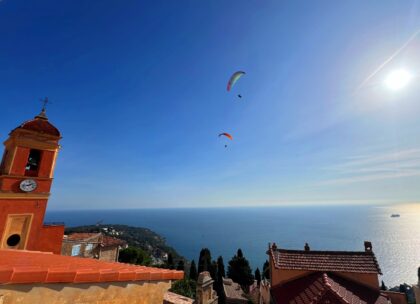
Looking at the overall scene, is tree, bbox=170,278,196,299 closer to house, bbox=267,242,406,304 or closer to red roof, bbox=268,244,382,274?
house, bbox=267,242,406,304

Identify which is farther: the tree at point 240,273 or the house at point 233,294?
the tree at point 240,273

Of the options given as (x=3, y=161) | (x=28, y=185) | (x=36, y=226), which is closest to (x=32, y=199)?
(x=28, y=185)

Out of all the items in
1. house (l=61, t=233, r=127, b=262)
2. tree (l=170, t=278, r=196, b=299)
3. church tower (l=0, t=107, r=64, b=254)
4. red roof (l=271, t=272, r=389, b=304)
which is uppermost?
church tower (l=0, t=107, r=64, b=254)

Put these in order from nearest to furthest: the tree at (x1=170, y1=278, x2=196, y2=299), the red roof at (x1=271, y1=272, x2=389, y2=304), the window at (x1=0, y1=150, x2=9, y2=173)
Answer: the red roof at (x1=271, y1=272, x2=389, y2=304) < the window at (x1=0, y1=150, x2=9, y2=173) < the tree at (x1=170, y1=278, x2=196, y2=299)

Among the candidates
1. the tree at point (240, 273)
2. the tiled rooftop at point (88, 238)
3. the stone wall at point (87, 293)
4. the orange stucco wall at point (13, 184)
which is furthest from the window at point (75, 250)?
the tree at point (240, 273)

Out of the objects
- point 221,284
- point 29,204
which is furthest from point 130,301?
point 221,284

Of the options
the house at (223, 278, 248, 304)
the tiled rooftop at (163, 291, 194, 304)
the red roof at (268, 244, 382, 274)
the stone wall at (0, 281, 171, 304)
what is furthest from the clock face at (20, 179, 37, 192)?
the house at (223, 278, 248, 304)

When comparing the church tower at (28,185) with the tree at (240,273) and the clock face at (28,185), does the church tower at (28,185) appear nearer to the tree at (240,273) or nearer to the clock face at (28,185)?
the clock face at (28,185)

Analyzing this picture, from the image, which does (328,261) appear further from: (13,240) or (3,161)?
(3,161)
